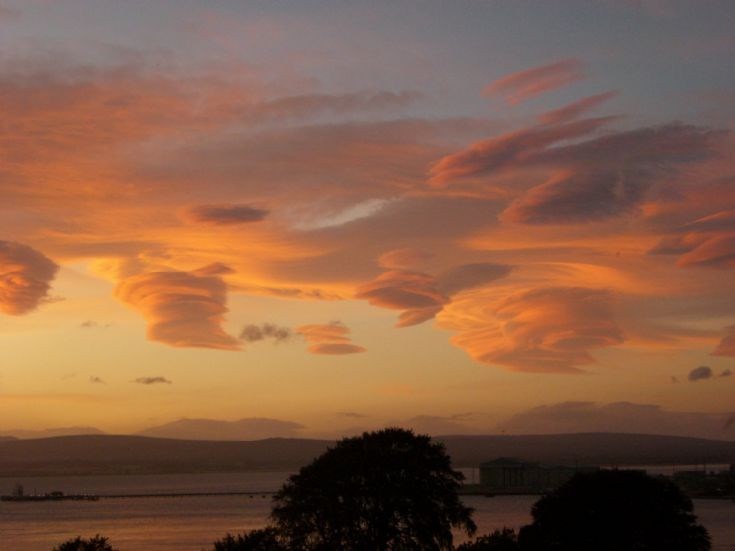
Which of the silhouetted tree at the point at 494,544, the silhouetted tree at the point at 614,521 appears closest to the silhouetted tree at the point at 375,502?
the silhouetted tree at the point at 494,544

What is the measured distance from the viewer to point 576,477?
65188mm

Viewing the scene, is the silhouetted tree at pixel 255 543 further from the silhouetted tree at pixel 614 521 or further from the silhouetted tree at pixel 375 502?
the silhouetted tree at pixel 614 521

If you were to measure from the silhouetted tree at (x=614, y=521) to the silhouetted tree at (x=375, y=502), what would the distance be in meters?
5.87

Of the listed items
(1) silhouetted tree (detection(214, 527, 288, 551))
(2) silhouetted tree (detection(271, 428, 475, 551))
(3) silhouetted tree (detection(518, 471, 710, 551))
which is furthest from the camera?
(3) silhouetted tree (detection(518, 471, 710, 551))

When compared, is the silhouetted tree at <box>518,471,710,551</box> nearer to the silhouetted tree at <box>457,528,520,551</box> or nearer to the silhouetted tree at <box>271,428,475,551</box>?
the silhouetted tree at <box>457,528,520,551</box>

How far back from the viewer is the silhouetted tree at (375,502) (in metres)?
55.7

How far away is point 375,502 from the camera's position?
56.3m

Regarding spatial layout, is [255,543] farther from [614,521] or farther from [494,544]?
[614,521]

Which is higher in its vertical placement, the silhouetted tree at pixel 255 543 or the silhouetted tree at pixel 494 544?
the silhouetted tree at pixel 255 543

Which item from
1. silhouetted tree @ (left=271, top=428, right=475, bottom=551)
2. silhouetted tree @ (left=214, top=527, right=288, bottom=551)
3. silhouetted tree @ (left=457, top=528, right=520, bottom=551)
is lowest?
silhouetted tree @ (left=457, top=528, right=520, bottom=551)

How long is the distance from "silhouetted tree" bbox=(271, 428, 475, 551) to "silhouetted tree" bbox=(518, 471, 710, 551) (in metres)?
5.87

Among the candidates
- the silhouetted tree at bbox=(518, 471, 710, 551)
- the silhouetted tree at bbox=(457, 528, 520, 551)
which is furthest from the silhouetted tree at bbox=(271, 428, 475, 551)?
the silhouetted tree at bbox=(518, 471, 710, 551)

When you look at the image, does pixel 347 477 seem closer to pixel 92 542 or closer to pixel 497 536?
pixel 497 536

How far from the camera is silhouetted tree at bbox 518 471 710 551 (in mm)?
58719
